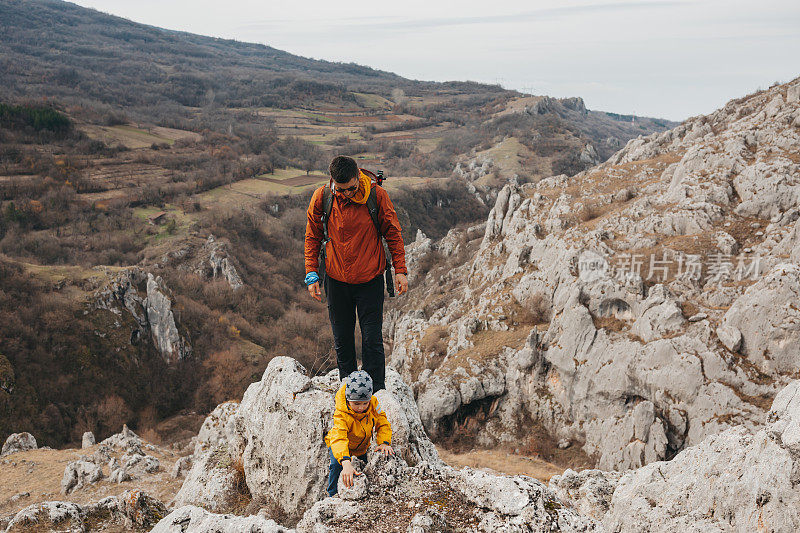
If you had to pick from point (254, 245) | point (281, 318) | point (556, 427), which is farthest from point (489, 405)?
point (254, 245)

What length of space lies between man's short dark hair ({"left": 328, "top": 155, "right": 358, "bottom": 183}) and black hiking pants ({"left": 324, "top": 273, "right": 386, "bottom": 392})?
6.54ft

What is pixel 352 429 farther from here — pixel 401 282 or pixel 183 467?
pixel 183 467

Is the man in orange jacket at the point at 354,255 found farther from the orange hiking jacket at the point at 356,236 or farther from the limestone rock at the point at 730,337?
the limestone rock at the point at 730,337

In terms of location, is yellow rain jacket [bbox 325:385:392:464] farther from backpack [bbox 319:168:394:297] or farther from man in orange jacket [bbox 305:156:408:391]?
backpack [bbox 319:168:394:297]

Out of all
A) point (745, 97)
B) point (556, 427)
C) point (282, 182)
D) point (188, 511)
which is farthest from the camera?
point (282, 182)

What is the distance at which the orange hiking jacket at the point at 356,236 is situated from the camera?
7293 millimetres

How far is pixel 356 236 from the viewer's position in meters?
7.39

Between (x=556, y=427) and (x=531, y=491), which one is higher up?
(x=531, y=491)

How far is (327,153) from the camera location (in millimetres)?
199000

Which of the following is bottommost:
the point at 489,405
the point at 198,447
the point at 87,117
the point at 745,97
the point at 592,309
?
the point at 489,405

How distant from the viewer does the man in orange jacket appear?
7180 mm

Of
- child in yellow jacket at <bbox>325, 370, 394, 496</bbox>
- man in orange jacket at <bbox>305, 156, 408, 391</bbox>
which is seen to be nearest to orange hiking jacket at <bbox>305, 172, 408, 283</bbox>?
man in orange jacket at <bbox>305, 156, 408, 391</bbox>

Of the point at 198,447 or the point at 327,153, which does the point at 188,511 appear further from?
the point at 327,153

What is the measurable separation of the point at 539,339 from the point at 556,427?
22.7ft
